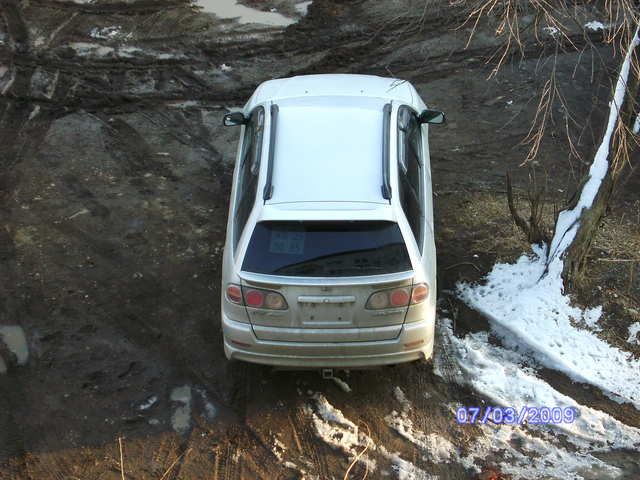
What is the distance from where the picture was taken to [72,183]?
9305 millimetres

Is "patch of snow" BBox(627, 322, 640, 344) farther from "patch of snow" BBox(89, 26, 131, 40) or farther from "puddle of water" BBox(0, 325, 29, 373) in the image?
"patch of snow" BBox(89, 26, 131, 40)

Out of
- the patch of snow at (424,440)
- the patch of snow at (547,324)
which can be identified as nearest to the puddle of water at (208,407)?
the patch of snow at (424,440)

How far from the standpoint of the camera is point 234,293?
5.62 meters

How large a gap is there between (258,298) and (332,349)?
28.9 inches

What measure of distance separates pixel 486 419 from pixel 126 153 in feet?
21.4

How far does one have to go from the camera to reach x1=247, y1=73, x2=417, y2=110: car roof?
7195mm

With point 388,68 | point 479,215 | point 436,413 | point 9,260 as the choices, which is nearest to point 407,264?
point 436,413

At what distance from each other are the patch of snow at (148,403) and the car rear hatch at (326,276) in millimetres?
1240

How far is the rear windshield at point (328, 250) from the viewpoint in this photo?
5500 mm

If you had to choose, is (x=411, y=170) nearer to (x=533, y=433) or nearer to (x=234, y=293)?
(x=234, y=293)

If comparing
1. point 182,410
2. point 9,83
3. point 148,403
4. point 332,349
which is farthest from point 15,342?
point 9,83

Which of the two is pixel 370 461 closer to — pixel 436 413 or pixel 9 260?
pixel 436 413

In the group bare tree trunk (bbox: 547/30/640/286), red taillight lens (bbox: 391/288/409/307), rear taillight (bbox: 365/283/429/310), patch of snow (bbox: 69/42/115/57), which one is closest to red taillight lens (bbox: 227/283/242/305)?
rear taillight (bbox: 365/283/429/310)

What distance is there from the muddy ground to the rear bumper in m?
0.55
